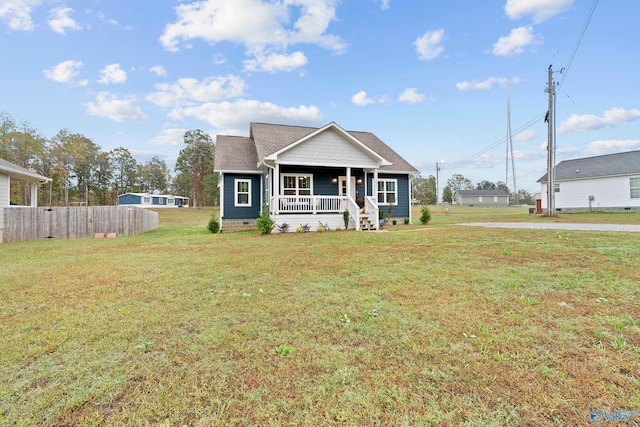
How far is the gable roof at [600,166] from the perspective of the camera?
22.7 metres

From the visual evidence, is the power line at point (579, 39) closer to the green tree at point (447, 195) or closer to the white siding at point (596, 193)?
the white siding at point (596, 193)

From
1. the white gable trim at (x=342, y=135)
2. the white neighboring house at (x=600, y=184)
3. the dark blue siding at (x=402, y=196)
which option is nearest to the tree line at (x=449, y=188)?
the white neighboring house at (x=600, y=184)

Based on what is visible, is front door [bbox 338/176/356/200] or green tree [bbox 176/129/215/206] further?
green tree [bbox 176/129/215/206]

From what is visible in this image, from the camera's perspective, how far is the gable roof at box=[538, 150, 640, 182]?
74.5ft

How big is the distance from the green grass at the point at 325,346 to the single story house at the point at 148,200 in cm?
5274

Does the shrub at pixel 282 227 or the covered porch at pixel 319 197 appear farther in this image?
the covered porch at pixel 319 197

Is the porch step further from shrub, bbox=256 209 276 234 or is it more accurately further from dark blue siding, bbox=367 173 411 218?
shrub, bbox=256 209 276 234

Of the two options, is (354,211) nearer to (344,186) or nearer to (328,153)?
(344,186)

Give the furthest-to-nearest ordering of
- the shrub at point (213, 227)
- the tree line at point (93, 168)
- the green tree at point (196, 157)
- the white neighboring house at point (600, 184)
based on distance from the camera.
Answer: the green tree at point (196, 157), the tree line at point (93, 168), the white neighboring house at point (600, 184), the shrub at point (213, 227)

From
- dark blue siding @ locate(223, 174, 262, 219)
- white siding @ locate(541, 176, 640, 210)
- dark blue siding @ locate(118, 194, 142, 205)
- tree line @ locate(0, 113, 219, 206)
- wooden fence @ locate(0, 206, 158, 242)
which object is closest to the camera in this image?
wooden fence @ locate(0, 206, 158, 242)

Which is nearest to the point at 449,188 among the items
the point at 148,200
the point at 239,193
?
the point at 148,200

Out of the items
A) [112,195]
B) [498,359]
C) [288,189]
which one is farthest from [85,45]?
[112,195]

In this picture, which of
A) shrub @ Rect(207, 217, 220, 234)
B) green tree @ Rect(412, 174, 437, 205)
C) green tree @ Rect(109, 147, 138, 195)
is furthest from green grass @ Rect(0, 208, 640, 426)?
green tree @ Rect(412, 174, 437, 205)

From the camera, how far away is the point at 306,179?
15.4 metres
